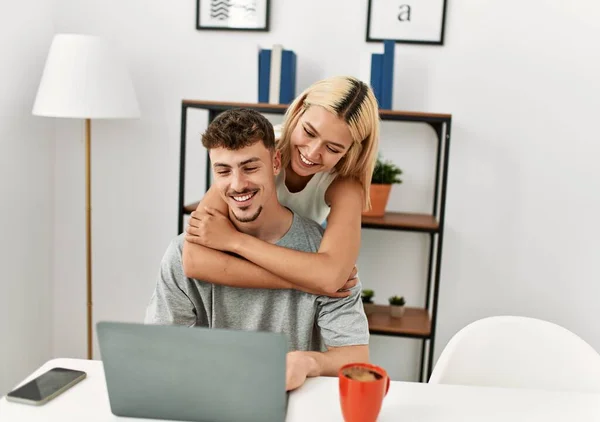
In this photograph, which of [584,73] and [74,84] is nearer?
[74,84]

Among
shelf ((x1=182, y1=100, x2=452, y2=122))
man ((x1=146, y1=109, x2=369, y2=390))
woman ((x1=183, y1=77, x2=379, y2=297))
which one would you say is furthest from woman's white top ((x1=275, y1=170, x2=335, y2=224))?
shelf ((x1=182, y1=100, x2=452, y2=122))

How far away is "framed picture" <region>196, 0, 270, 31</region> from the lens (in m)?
2.55

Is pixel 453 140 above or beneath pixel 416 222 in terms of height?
above

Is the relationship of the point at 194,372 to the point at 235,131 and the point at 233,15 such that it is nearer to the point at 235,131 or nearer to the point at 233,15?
the point at 235,131

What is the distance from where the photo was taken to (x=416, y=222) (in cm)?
239

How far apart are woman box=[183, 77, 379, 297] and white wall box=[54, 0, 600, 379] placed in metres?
0.98

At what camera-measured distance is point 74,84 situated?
229 cm

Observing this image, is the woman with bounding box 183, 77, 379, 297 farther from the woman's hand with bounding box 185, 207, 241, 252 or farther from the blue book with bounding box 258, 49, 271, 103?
the blue book with bounding box 258, 49, 271, 103

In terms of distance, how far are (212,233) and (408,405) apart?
55 cm

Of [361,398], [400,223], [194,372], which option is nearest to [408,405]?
[361,398]

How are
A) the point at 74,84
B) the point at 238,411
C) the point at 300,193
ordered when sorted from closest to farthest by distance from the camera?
the point at 238,411
the point at 300,193
the point at 74,84

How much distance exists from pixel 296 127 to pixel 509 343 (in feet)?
2.39

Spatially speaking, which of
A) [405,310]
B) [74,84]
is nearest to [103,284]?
[74,84]

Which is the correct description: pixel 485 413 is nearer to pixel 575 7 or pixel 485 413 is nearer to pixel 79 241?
pixel 575 7
